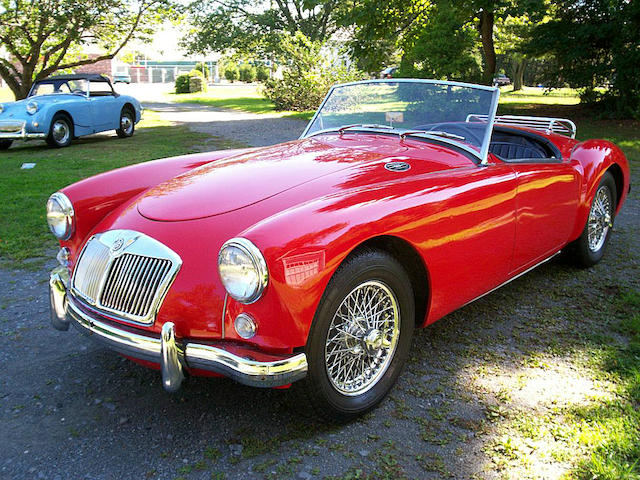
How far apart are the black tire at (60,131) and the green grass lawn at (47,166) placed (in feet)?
0.58

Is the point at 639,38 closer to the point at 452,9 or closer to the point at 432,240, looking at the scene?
the point at 452,9

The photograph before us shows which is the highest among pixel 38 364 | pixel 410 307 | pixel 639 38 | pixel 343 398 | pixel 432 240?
pixel 639 38

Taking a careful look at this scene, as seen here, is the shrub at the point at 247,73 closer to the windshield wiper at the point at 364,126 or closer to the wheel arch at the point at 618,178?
the wheel arch at the point at 618,178

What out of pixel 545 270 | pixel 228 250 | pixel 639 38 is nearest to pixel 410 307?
pixel 228 250

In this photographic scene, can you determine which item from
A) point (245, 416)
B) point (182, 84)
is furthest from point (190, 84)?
point (245, 416)

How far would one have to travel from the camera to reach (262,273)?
2.14m

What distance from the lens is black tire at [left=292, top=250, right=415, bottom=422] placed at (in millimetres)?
2295

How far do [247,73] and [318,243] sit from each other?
58543 mm

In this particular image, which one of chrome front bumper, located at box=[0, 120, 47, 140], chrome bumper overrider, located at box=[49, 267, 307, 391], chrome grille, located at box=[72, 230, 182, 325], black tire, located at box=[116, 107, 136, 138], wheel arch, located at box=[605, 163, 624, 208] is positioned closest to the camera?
chrome bumper overrider, located at box=[49, 267, 307, 391]

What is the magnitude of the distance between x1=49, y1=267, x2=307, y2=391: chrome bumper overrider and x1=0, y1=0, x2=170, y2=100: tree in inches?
655

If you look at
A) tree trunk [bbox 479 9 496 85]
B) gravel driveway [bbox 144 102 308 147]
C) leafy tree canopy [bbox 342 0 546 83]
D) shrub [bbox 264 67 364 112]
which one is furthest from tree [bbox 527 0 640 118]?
gravel driveway [bbox 144 102 308 147]

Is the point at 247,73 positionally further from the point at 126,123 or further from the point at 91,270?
the point at 91,270

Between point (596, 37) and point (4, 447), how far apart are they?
16051 mm

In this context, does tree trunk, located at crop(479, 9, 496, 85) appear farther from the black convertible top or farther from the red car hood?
the red car hood
